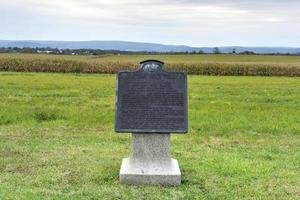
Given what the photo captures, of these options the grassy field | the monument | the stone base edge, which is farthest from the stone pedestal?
the grassy field

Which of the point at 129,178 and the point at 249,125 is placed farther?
the point at 249,125

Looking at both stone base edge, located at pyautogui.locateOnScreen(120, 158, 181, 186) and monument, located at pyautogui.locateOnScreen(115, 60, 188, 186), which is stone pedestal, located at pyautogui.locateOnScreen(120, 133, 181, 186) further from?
stone base edge, located at pyautogui.locateOnScreen(120, 158, 181, 186)

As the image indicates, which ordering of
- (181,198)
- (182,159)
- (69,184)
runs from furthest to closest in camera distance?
(182,159)
(69,184)
(181,198)

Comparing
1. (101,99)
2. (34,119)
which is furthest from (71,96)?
(34,119)

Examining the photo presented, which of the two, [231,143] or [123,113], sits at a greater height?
[123,113]

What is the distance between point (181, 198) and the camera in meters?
8.00

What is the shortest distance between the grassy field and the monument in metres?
0.57

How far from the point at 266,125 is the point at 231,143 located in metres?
3.19

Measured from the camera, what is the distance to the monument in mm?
9047

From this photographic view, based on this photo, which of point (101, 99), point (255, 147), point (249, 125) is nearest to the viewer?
point (255, 147)

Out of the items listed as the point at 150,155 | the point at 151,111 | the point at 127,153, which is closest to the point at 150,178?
the point at 150,155

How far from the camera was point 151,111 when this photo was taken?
908cm

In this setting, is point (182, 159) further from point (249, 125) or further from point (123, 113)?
point (249, 125)

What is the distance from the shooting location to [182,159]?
10766mm
